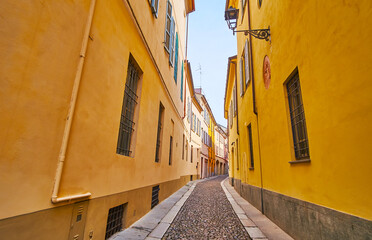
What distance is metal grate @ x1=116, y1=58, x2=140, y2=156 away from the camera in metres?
4.04

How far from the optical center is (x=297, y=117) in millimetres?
3758

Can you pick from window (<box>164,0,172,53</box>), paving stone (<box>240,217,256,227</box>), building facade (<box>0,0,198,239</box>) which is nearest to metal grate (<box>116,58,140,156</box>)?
building facade (<box>0,0,198,239</box>)

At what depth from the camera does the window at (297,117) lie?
3.50m

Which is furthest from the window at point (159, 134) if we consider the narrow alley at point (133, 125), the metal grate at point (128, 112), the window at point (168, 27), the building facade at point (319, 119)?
the building facade at point (319, 119)

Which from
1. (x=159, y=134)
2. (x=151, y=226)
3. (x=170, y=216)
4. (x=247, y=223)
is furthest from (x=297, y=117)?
(x=159, y=134)

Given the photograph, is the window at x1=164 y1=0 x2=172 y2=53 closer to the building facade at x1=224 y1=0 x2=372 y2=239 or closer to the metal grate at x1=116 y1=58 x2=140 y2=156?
the metal grate at x1=116 y1=58 x2=140 y2=156

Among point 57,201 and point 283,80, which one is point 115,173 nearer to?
point 57,201

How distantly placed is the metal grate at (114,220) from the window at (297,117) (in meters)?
3.42

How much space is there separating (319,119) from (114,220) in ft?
12.0

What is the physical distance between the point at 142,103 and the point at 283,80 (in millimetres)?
3151

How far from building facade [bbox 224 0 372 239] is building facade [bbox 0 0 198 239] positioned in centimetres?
304

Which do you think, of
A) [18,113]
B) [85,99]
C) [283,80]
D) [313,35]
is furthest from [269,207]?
[18,113]

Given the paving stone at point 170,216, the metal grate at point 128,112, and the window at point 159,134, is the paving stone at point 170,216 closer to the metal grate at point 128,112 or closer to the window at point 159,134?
the window at point 159,134

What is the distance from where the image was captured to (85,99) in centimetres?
261
